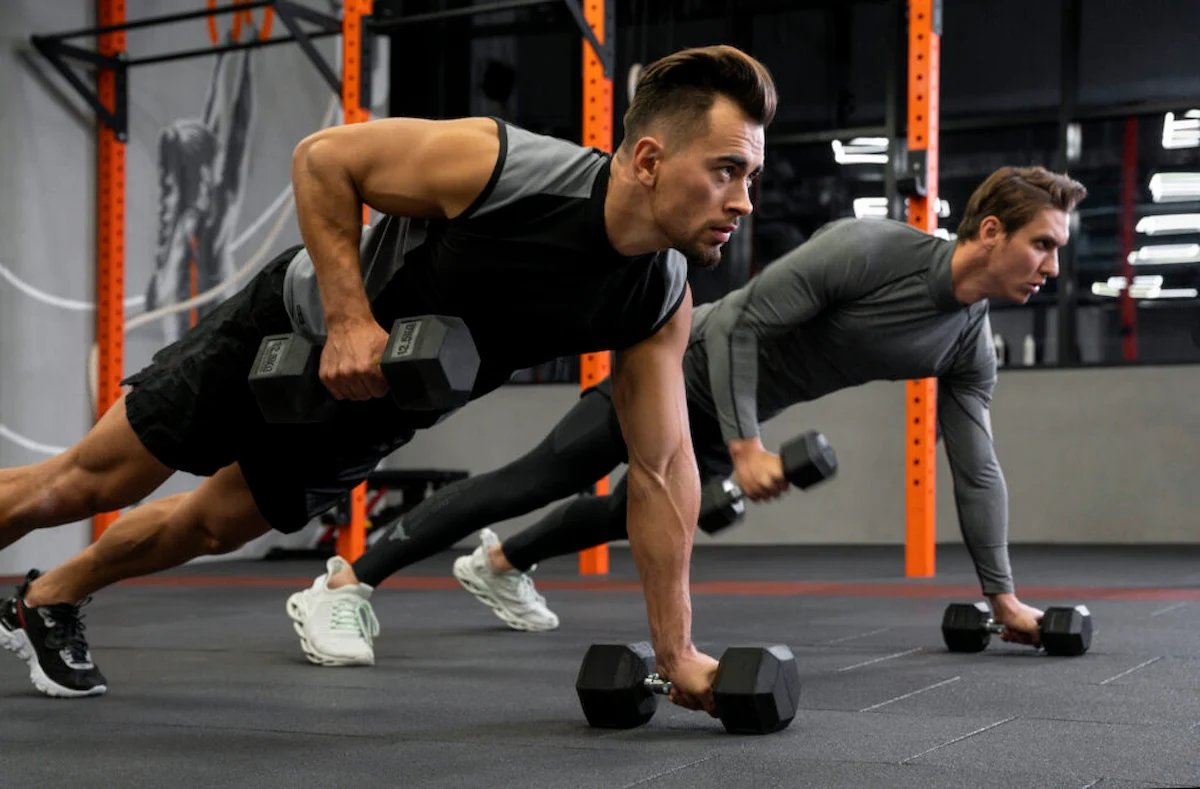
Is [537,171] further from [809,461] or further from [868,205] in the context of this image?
[868,205]

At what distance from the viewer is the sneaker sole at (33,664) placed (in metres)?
2.37

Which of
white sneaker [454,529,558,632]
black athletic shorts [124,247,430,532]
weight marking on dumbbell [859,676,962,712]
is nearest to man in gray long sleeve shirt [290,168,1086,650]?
white sneaker [454,529,558,632]

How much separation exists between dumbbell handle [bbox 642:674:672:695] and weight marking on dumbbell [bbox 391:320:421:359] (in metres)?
0.63

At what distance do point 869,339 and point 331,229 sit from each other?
1.33 m

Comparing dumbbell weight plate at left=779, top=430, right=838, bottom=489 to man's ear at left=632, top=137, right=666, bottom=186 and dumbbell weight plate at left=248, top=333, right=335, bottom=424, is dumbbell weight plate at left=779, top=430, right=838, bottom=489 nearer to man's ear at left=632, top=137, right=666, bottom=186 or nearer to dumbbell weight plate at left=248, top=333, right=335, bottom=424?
man's ear at left=632, top=137, right=666, bottom=186

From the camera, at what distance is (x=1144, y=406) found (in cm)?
691

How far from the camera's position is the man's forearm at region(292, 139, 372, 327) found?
5.95ft

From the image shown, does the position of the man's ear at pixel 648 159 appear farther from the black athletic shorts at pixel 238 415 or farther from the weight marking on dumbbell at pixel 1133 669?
the weight marking on dumbbell at pixel 1133 669

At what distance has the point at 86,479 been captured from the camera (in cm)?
207

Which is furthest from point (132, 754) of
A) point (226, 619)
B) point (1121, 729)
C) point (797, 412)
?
point (797, 412)

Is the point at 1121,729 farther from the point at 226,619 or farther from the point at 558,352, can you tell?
the point at 226,619

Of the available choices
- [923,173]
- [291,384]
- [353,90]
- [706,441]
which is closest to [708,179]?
[291,384]

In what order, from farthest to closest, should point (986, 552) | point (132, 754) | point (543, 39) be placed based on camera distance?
point (543, 39), point (986, 552), point (132, 754)

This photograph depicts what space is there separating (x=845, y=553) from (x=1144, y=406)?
5.67ft
